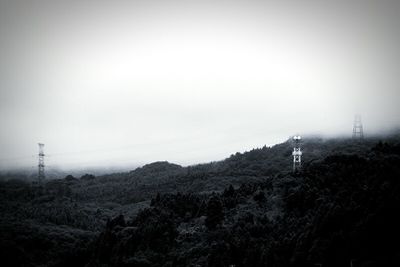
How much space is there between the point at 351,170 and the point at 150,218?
5230 cm

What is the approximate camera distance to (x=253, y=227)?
97.5 meters

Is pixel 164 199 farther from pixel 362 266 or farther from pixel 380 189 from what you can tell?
pixel 362 266

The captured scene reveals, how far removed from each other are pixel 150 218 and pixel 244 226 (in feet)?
93.5

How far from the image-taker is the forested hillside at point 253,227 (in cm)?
6731

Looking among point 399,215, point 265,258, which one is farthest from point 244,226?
point 399,215

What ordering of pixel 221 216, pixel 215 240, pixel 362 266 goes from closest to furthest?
1. pixel 362 266
2. pixel 215 240
3. pixel 221 216

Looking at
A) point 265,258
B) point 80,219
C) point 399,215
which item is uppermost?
point 399,215

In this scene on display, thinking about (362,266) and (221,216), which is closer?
(362,266)

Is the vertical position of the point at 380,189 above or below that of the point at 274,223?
above

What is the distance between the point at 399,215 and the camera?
215 ft

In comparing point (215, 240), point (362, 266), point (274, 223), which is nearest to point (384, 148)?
point (274, 223)

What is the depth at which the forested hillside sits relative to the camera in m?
67.3

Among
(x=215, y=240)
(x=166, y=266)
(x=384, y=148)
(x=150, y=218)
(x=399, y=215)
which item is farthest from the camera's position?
(x=384, y=148)

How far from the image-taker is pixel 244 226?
99.3 meters
